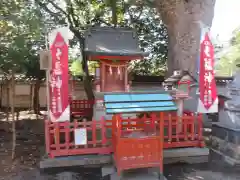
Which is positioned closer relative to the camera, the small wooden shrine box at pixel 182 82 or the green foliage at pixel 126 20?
the small wooden shrine box at pixel 182 82

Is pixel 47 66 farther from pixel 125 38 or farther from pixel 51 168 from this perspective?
pixel 125 38

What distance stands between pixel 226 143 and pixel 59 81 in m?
4.48

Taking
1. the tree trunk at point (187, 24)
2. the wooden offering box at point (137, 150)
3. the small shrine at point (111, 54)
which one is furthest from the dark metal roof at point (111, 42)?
the wooden offering box at point (137, 150)

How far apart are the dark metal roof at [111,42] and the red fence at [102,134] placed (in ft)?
7.19

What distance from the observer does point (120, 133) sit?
5109mm

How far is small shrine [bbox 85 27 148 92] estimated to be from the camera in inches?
296

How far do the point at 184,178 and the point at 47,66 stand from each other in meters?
3.94

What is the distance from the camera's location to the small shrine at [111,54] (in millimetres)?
7508

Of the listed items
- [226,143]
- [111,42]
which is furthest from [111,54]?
[226,143]

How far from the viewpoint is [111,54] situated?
7398 mm

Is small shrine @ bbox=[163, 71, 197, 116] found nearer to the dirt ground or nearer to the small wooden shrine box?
the small wooden shrine box

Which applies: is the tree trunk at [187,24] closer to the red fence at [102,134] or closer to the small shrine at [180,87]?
the small shrine at [180,87]

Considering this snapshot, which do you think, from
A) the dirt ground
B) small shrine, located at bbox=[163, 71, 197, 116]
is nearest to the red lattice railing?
the dirt ground

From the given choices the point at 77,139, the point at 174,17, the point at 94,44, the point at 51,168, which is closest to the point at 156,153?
the point at 77,139
